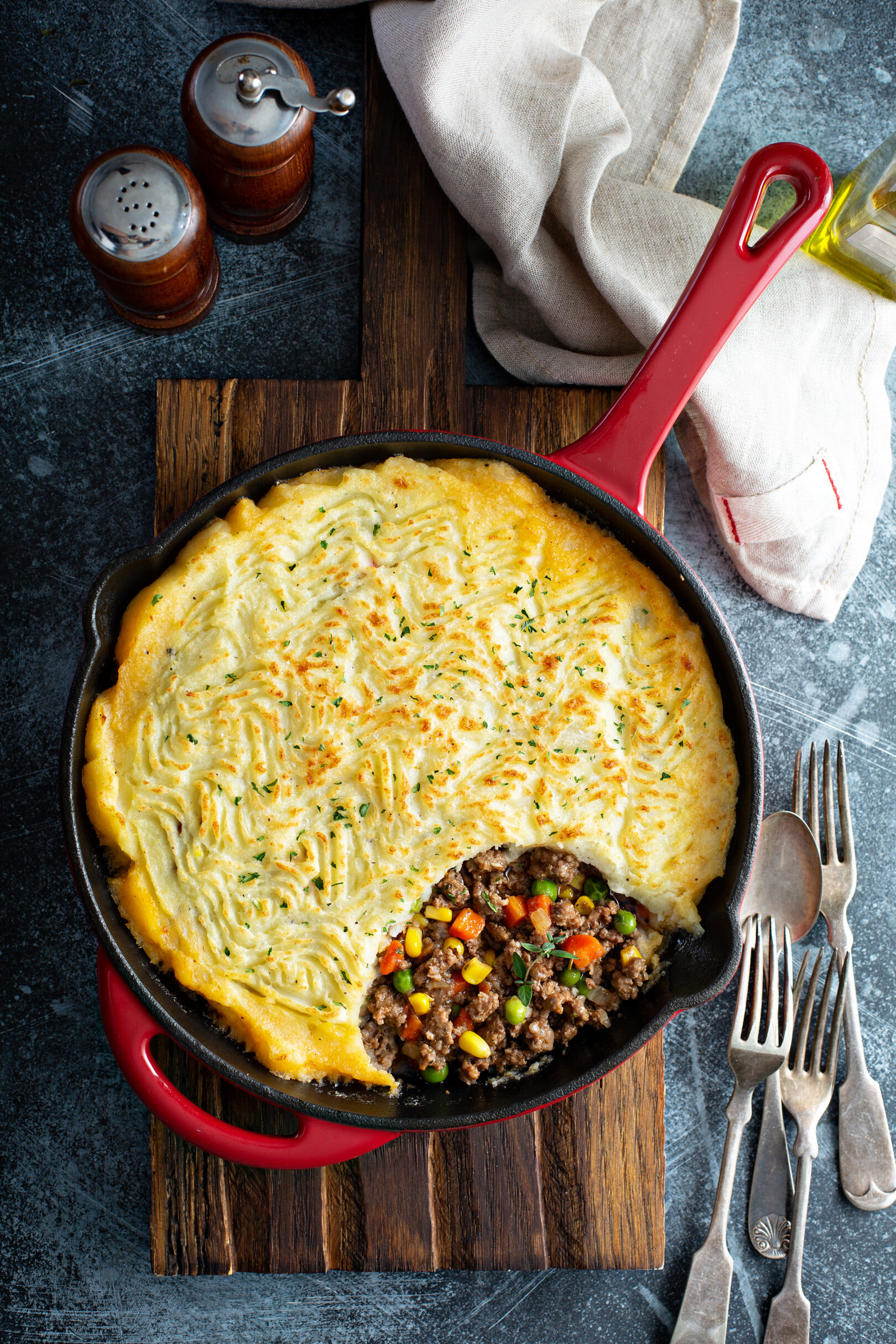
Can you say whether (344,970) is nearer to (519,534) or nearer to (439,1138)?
(439,1138)

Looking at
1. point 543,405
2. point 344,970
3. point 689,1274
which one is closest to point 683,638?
point 543,405

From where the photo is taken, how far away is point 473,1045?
121 inches

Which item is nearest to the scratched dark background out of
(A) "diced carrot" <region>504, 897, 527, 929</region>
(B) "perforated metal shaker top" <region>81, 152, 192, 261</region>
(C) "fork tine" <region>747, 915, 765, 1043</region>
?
(C) "fork tine" <region>747, 915, 765, 1043</region>

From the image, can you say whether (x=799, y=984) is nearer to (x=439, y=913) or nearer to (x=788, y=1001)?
(x=788, y=1001)

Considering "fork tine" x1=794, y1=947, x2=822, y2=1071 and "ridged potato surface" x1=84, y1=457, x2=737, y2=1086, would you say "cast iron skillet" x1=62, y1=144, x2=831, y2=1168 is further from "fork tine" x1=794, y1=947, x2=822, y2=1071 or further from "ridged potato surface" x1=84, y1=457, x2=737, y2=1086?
"fork tine" x1=794, y1=947, x2=822, y2=1071

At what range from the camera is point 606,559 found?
322 cm

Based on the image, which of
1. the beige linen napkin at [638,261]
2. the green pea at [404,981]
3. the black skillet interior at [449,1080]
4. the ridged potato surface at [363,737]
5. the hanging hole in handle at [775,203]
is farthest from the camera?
the hanging hole in handle at [775,203]

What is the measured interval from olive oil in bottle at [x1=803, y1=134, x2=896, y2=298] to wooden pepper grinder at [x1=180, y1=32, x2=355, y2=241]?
1.92m

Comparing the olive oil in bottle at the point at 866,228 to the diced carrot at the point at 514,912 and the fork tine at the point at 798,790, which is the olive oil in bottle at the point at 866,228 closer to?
the fork tine at the point at 798,790

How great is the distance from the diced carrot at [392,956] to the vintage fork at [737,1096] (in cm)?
135

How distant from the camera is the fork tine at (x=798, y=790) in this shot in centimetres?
367

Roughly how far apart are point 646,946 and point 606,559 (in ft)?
4.46

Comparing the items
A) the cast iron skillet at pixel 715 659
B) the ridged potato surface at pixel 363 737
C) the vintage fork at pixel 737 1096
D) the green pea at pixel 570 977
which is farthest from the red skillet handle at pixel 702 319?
the vintage fork at pixel 737 1096

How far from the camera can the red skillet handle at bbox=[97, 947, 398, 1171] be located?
2.93 meters
